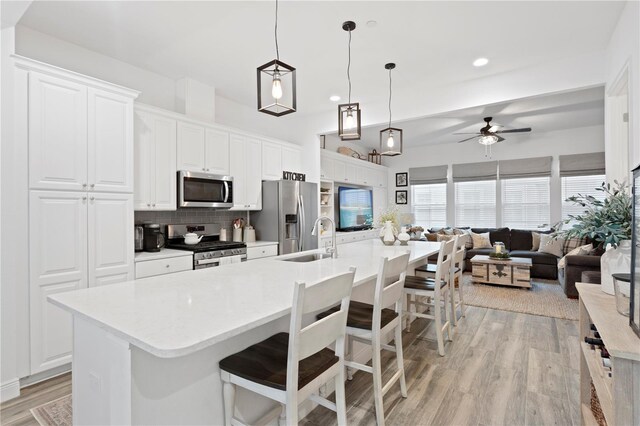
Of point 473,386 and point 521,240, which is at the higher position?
point 521,240

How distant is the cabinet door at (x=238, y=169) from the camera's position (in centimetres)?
424

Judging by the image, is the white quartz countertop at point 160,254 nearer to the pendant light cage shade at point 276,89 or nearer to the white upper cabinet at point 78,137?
the white upper cabinet at point 78,137

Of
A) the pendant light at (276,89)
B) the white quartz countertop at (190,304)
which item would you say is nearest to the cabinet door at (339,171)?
the pendant light at (276,89)

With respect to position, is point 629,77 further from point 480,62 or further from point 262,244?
point 262,244

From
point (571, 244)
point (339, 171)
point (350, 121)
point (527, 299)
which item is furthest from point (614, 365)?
point (571, 244)

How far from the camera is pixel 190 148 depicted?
12.3 feet

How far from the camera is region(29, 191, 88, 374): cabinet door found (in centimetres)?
243

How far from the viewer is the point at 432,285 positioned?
301cm

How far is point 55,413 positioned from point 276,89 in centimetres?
245

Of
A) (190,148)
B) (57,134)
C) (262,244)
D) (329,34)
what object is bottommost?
(262,244)

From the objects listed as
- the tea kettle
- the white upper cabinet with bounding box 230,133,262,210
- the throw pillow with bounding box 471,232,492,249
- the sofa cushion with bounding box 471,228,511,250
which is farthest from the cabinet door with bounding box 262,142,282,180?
the sofa cushion with bounding box 471,228,511,250

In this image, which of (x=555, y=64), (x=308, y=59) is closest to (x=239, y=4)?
(x=308, y=59)

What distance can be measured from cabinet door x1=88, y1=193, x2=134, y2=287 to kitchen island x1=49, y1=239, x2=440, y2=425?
1333mm

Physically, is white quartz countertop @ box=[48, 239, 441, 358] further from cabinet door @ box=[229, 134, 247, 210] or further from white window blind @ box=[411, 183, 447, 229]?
white window blind @ box=[411, 183, 447, 229]
